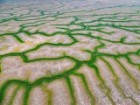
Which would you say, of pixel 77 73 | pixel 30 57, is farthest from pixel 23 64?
pixel 77 73

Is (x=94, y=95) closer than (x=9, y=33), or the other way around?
(x=94, y=95)

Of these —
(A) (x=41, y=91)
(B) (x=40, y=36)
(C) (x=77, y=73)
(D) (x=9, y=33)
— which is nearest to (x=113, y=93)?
(C) (x=77, y=73)

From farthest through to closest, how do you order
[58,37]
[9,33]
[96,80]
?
[9,33]
[58,37]
[96,80]

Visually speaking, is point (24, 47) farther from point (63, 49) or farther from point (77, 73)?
point (77, 73)

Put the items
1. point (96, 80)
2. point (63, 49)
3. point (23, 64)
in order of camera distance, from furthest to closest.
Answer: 1. point (63, 49)
2. point (23, 64)
3. point (96, 80)

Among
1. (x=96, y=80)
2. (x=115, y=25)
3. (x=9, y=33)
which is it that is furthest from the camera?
(x=115, y=25)

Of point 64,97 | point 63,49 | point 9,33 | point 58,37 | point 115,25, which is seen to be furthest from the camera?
point 115,25

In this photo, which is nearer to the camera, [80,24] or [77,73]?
[77,73]

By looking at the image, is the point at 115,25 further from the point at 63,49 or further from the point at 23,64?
the point at 23,64
